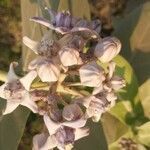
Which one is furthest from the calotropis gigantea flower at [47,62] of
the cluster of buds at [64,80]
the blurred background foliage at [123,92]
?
the blurred background foliage at [123,92]

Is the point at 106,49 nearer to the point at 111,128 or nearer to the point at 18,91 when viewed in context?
the point at 18,91

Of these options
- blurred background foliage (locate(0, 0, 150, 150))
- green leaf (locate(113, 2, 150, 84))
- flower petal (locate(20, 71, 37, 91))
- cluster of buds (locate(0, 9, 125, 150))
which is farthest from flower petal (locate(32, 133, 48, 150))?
green leaf (locate(113, 2, 150, 84))

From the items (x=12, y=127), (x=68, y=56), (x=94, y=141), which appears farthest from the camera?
(x=94, y=141)

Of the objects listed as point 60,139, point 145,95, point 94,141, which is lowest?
point 94,141

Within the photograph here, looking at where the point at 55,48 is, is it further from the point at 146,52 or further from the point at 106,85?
the point at 146,52

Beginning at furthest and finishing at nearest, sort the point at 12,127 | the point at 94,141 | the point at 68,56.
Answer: the point at 94,141
the point at 12,127
the point at 68,56

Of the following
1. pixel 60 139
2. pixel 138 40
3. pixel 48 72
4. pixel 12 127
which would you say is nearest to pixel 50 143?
pixel 60 139

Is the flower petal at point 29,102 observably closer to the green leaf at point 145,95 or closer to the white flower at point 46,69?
the white flower at point 46,69

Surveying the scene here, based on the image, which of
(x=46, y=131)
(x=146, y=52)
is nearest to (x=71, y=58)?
(x=46, y=131)
